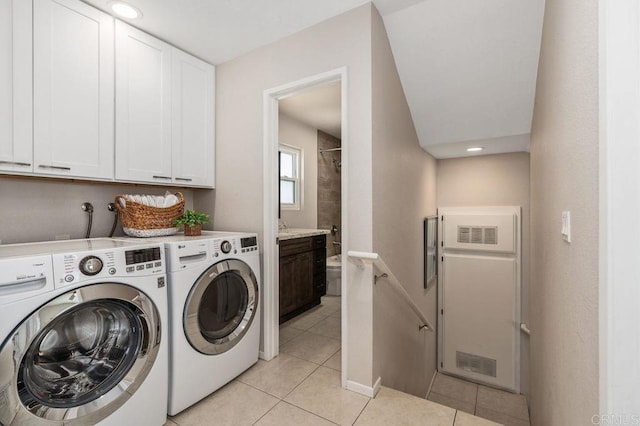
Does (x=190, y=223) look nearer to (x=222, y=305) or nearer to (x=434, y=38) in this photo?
(x=222, y=305)

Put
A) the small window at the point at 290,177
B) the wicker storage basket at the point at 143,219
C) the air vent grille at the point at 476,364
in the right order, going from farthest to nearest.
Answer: the small window at the point at 290,177, the air vent grille at the point at 476,364, the wicker storage basket at the point at 143,219

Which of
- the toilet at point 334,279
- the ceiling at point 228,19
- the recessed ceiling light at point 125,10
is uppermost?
the ceiling at point 228,19

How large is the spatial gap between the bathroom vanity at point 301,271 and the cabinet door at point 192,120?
1.02 metres

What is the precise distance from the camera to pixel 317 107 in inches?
147

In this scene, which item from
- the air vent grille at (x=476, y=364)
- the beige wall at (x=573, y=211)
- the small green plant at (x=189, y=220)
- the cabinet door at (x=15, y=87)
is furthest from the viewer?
the air vent grille at (x=476, y=364)

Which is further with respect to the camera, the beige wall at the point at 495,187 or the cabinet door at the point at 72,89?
the beige wall at the point at 495,187

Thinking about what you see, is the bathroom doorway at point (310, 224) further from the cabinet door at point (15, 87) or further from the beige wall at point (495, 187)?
the beige wall at point (495, 187)

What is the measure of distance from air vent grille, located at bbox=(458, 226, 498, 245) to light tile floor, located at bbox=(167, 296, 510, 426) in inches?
95.9

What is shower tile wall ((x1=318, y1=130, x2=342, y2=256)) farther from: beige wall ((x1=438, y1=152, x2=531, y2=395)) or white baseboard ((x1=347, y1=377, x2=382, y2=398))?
white baseboard ((x1=347, y1=377, x2=382, y2=398))

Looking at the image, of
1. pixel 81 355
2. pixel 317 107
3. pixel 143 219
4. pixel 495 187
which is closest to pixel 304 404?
pixel 81 355

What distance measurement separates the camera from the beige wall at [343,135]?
1.88 m

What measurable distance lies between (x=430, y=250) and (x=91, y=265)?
10.8 feet

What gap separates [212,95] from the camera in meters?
2.64

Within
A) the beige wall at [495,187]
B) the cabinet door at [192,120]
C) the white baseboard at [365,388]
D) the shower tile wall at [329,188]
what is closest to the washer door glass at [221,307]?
the white baseboard at [365,388]
